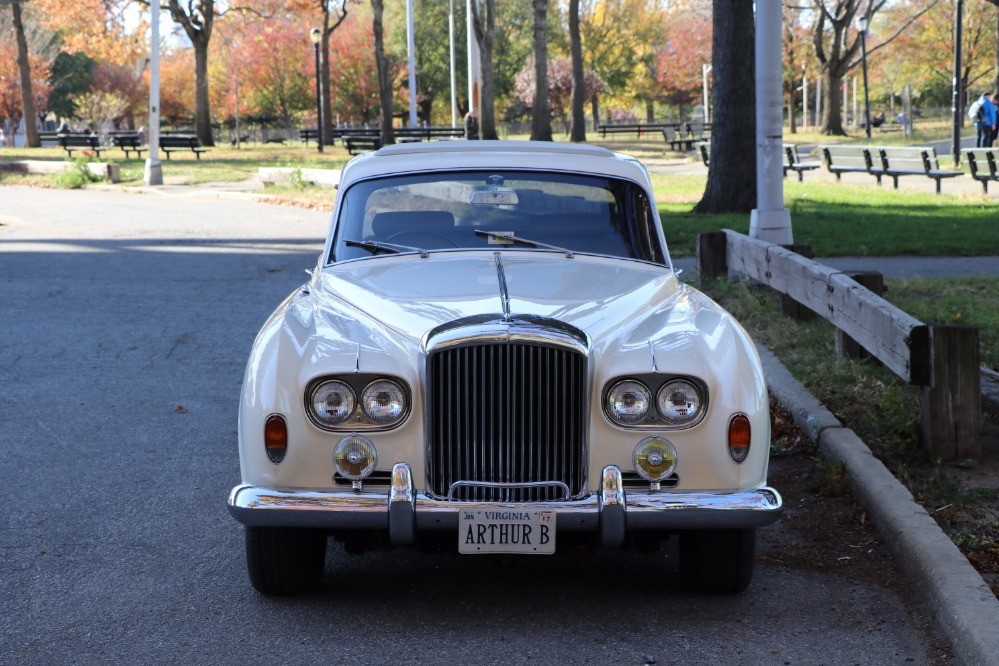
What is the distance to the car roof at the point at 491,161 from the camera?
599 centimetres

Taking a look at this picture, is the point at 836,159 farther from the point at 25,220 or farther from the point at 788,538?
the point at 788,538

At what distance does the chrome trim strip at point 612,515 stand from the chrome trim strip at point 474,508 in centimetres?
2

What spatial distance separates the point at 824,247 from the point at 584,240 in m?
Result: 9.11

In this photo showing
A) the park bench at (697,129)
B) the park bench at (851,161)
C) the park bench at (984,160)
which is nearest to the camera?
the park bench at (984,160)

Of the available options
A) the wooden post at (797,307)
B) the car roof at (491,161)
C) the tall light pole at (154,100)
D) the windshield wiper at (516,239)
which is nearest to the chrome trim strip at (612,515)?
the windshield wiper at (516,239)

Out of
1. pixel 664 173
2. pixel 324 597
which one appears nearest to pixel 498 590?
pixel 324 597

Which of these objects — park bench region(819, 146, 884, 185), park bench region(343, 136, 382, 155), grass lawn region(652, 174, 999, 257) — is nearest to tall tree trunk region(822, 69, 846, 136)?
park bench region(343, 136, 382, 155)

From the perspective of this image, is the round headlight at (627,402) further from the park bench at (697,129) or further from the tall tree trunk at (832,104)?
the tall tree trunk at (832,104)

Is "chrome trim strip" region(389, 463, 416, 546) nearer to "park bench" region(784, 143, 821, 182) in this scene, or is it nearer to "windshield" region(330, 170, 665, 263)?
"windshield" region(330, 170, 665, 263)

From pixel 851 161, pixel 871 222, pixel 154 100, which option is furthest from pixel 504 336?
pixel 154 100

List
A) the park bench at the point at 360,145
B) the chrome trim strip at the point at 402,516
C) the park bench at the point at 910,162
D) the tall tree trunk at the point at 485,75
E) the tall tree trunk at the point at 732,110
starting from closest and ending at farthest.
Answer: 1. the chrome trim strip at the point at 402,516
2. the tall tree trunk at the point at 732,110
3. the park bench at the point at 910,162
4. the tall tree trunk at the point at 485,75
5. the park bench at the point at 360,145

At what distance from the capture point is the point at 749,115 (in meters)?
17.1

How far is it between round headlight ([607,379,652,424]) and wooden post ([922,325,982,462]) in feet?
6.94

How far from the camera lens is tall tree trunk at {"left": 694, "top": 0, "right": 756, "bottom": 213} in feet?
55.1
